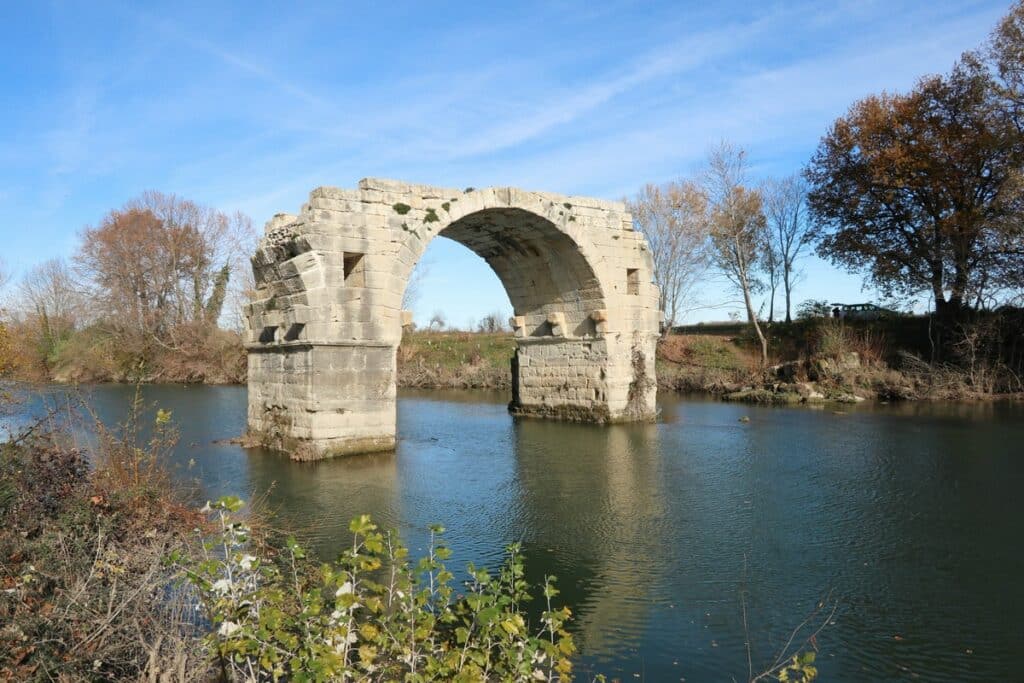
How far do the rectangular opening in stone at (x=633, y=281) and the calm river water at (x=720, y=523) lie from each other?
284 centimetres

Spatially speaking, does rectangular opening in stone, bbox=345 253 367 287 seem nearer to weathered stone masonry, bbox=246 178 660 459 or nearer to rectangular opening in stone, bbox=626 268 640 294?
weathered stone masonry, bbox=246 178 660 459

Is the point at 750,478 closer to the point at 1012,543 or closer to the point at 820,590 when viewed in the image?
the point at 1012,543

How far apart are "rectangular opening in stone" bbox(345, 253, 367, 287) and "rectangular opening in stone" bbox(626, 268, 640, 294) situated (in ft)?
19.9

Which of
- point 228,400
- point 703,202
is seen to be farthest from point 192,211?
point 703,202

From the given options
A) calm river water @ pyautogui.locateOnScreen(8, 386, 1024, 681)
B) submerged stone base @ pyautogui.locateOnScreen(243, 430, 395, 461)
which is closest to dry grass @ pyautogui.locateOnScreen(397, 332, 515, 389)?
calm river water @ pyautogui.locateOnScreen(8, 386, 1024, 681)

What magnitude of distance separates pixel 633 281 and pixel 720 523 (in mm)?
8301

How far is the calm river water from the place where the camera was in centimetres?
474

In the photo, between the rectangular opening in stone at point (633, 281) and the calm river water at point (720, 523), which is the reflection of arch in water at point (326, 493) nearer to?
the calm river water at point (720, 523)

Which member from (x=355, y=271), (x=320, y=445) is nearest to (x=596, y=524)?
(x=320, y=445)

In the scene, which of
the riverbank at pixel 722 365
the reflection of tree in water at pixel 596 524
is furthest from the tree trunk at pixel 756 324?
the reflection of tree in water at pixel 596 524

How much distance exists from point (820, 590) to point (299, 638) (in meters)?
4.16

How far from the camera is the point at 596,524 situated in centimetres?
755

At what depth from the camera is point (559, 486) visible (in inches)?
372

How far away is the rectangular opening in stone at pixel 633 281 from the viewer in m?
15.2
